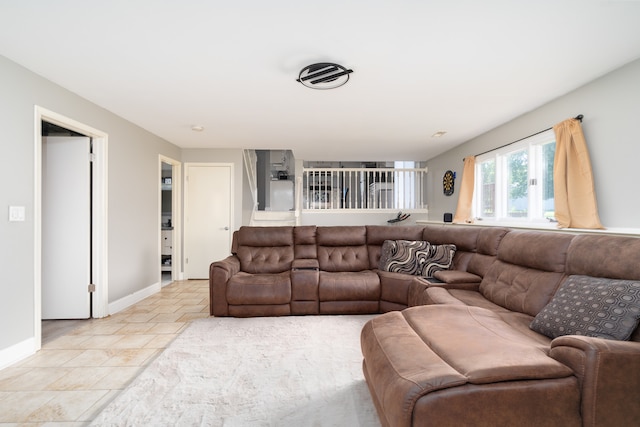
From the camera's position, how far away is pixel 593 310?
1438 mm

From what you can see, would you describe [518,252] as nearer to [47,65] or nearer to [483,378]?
[483,378]

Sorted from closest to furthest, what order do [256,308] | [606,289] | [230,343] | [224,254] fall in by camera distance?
[606,289] → [230,343] → [256,308] → [224,254]

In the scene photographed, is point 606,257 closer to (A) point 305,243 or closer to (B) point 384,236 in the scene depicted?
(B) point 384,236

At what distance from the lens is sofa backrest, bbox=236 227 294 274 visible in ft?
11.8

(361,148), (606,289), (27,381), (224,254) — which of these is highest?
(361,148)

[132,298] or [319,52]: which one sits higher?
[319,52]

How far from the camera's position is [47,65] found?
2.19 m

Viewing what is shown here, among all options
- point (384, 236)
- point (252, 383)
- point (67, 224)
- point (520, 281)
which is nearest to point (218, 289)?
point (252, 383)

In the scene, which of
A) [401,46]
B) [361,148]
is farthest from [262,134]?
[401,46]

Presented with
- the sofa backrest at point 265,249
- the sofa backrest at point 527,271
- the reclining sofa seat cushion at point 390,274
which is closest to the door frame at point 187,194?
the sofa backrest at point 265,249

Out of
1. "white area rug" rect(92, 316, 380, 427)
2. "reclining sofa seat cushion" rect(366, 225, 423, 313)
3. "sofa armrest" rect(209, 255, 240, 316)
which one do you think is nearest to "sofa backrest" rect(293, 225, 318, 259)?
"reclining sofa seat cushion" rect(366, 225, 423, 313)

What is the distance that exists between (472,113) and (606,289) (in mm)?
2354

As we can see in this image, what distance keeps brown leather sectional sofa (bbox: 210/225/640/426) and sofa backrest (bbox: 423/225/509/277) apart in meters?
0.01

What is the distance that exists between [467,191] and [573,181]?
1743 mm
